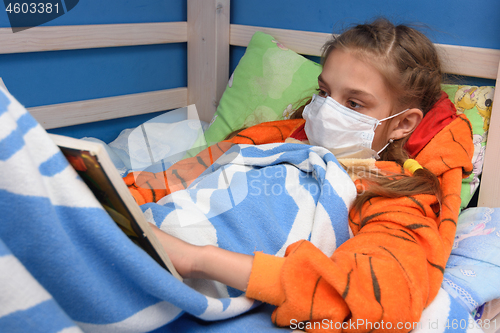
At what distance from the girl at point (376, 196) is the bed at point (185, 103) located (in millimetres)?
59

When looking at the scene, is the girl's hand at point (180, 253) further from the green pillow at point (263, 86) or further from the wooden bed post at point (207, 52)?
the wooden bed post at point (207, 52)

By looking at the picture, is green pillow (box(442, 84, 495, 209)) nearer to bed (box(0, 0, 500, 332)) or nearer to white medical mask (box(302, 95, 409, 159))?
bed (box(0, 0, 500, 332))

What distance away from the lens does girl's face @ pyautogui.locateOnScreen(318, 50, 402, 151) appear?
0.87 metres

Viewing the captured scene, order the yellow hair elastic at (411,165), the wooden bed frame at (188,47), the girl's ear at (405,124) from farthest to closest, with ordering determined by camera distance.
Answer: the wooden bed frame at (188,47) < the girl's ear at (405,124) < the yellow hair elastic at (411,165)

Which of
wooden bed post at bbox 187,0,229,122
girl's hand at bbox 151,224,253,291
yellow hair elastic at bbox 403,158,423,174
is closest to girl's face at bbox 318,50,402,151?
yellow hair elastic at bbox 403,158,423,174

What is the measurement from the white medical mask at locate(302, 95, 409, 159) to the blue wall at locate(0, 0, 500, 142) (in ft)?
1.18

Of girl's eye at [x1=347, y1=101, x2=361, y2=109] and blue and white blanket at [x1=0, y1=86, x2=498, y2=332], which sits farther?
girl's eye at [x1=347, y1=101, x2=361, y2=109]

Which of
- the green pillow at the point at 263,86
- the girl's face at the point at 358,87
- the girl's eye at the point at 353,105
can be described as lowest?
the green pillow at the point at 263,86

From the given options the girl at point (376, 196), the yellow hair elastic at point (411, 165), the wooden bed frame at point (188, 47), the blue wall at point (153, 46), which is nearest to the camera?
the girl at point (376, 196)

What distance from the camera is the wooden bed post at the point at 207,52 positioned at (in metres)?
1.58

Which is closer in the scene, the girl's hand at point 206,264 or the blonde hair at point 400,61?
the girl's hand at point 206,264

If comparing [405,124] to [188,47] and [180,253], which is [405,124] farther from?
[188,47]

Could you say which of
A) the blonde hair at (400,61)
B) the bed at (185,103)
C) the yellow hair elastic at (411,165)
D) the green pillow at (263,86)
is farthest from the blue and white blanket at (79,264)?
the green pillow at (263,86)

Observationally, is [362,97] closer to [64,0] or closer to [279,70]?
[279,70]
